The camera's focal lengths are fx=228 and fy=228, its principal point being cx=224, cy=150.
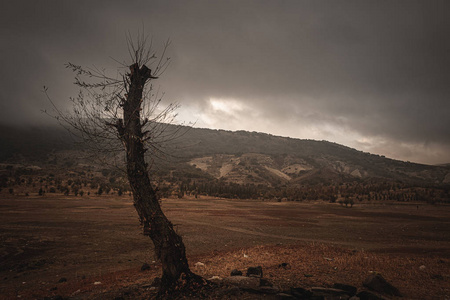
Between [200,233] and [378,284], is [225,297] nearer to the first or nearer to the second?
[378,284]

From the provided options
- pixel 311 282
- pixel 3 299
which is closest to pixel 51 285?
pixel 3 299

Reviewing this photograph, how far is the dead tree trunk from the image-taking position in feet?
18.9

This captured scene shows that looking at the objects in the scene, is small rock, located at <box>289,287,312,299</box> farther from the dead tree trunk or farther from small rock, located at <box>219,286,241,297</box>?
the dead tree trunk

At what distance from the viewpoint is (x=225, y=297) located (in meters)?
5.27

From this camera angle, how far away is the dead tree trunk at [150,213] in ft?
18.9

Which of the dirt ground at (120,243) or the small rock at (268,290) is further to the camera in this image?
the dirt ground at (120,243)

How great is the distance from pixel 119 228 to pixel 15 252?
7334mm

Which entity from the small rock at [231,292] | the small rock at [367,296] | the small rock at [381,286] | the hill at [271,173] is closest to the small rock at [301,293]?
the small rock at [367,296]

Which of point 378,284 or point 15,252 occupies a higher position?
point 378,284

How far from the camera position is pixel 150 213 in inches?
230

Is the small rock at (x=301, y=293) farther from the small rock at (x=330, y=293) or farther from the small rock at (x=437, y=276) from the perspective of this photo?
the small rock at (x=437, y=276)

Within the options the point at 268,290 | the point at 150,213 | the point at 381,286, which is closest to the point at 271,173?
the point at 381,286

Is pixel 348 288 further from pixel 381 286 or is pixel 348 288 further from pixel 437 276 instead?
pixel 437 276

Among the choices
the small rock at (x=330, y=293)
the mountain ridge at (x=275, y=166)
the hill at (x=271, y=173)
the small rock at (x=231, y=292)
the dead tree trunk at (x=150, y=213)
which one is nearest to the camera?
the small rock at (x=330, y=293)
